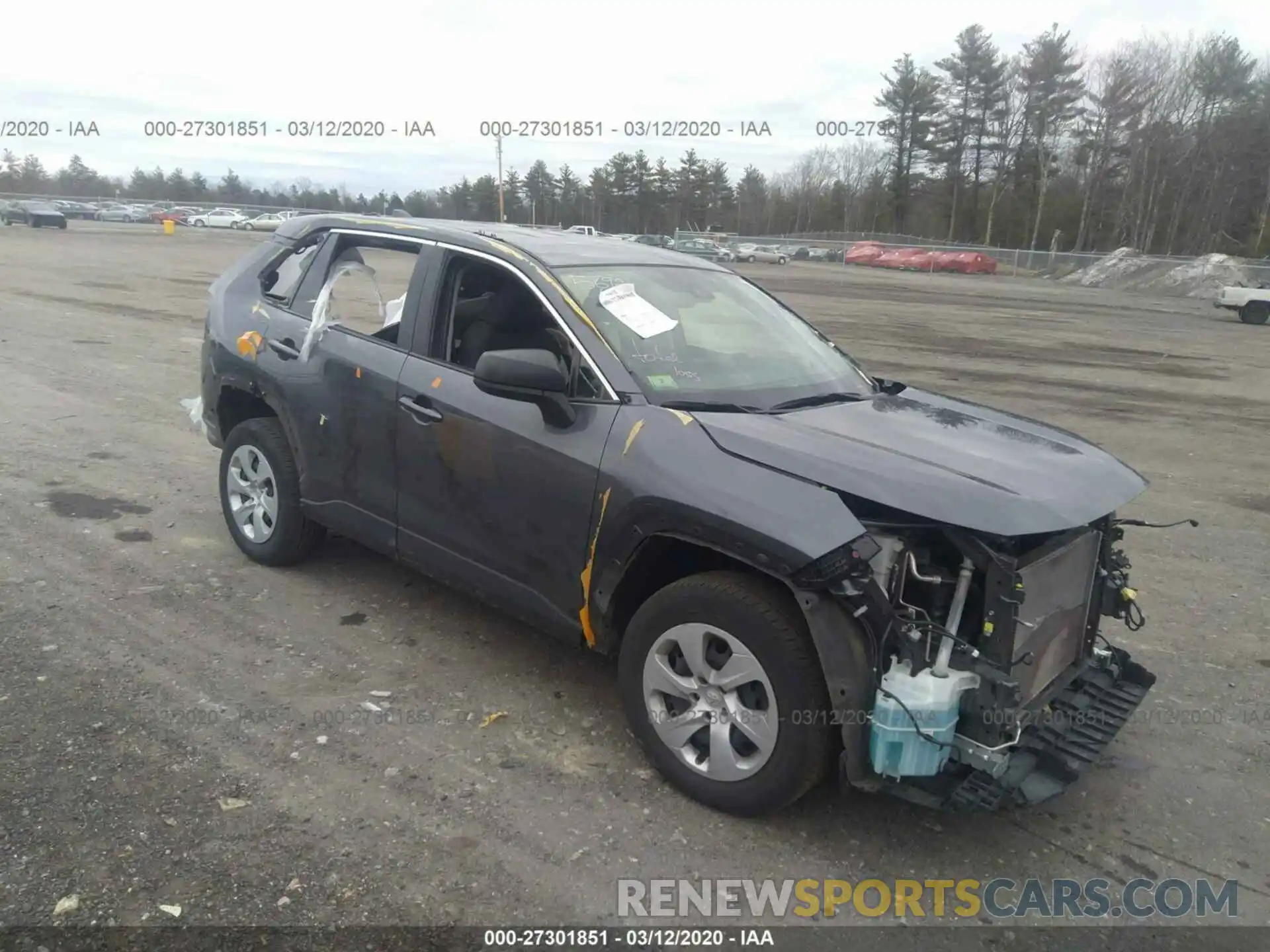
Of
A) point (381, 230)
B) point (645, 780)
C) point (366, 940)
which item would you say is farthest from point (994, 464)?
point (381, 230)

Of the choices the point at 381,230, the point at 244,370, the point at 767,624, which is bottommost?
the point at 767,624

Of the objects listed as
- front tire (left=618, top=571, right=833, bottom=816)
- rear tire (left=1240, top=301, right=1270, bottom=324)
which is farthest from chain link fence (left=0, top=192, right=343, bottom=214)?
front tire (left=618, top=571, right=833, bottom=816)

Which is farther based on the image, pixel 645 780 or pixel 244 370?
pixel 244 370

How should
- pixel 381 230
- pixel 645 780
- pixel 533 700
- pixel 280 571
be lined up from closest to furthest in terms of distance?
pixel 645 780
pixel 533 700
pixel 381 230
pixel 280 571

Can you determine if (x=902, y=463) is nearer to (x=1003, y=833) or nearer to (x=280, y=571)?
(x=1003, y=833)

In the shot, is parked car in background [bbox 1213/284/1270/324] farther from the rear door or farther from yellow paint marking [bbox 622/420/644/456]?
yellow paint marking [bbox 622/420/644/456]

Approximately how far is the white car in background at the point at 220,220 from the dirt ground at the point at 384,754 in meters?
64.8

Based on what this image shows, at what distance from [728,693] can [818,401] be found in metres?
1.35

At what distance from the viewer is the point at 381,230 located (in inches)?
186

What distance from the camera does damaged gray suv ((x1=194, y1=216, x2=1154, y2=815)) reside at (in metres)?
2.89

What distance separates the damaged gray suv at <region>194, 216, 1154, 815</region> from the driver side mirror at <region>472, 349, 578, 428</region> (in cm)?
1

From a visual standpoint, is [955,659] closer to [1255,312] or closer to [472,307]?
[472,307]

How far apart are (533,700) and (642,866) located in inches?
44.1

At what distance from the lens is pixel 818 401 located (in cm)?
390
